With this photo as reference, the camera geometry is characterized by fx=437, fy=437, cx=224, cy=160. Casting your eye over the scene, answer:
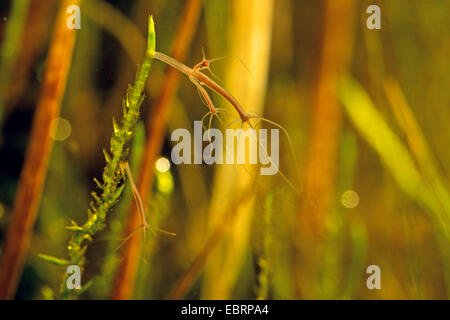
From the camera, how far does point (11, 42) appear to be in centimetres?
36

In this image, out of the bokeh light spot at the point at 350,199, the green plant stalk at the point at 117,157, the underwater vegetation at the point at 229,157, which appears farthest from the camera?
the bokeh light spot at the point at 350,199

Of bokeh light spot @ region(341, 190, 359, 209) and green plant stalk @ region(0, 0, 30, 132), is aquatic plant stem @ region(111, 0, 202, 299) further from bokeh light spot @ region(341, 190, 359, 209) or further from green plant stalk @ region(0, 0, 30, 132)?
bokeh light spot @ region(341, 190, 359, 209)

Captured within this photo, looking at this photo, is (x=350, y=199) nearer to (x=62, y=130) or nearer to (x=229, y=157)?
(x=229, y=157)

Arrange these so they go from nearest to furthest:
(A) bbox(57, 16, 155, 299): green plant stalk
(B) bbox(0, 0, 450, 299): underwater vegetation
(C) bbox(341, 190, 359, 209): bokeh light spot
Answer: (A) bbox(57, 16, 155, 299): green plant stalk
(B) bbox(0, 0, 450, 299): underwater vegetation
(C) bbox(341, 190, 359, 209): bokeh light spot

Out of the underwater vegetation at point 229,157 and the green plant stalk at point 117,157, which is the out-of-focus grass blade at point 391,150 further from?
the green plant stalk at point 117,157

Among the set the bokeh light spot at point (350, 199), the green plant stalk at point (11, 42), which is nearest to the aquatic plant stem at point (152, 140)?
the green plant stalk at point (11, 42)

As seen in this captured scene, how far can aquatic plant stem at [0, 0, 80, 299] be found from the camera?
0.86 feet

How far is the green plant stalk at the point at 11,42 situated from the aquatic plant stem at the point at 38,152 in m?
0.10

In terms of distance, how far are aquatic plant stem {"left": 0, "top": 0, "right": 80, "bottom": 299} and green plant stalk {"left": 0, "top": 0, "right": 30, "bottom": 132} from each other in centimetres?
10

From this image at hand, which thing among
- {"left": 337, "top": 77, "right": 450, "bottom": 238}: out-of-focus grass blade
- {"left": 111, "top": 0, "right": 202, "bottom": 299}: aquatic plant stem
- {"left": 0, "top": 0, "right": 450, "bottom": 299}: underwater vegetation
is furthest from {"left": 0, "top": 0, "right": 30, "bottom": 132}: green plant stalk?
{"left": 337, "top": 77, "right": 450, "bottom": 238}: out-of-focus grass blade

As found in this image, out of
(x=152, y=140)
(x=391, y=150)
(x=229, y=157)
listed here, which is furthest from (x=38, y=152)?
(x=391, y=150)

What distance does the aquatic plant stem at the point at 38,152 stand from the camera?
26 cm
